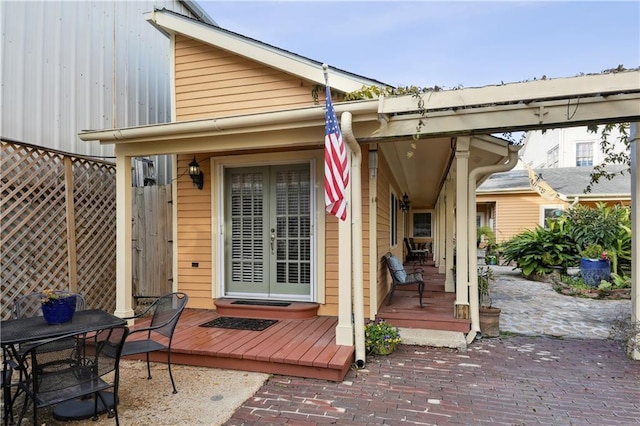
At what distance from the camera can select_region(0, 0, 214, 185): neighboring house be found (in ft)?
15.3

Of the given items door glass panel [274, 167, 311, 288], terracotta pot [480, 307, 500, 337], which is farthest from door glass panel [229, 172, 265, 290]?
terracotta pot [480, 307, 500, 337]

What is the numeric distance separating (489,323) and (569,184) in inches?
484

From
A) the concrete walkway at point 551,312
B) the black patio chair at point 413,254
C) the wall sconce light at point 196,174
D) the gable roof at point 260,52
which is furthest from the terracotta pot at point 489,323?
the black patio chair at point 413,254

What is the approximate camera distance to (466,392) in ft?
9.93

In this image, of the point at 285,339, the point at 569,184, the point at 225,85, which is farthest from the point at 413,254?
the point at 285,339

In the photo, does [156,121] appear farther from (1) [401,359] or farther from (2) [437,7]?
(1) [401,359]

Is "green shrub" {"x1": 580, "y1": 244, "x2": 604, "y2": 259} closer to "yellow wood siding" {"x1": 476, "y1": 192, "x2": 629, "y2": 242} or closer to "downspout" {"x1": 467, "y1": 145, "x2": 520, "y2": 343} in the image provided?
"downspout" {"x1": 467, "y1": 145, "x2": 520, "y2": 343}

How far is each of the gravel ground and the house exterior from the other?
1079 mm

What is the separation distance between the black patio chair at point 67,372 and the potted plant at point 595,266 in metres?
8.81

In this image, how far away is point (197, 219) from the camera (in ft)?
17.8

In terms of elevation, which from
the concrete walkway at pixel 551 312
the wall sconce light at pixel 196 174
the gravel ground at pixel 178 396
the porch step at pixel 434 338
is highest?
the wall sconce light at pixel 196 174

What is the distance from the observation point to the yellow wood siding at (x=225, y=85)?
16.6 ft

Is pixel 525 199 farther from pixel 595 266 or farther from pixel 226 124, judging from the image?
pixel 226 124

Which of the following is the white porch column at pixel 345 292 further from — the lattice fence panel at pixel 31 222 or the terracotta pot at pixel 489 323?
the lattice fence panel at pixel 31 222
